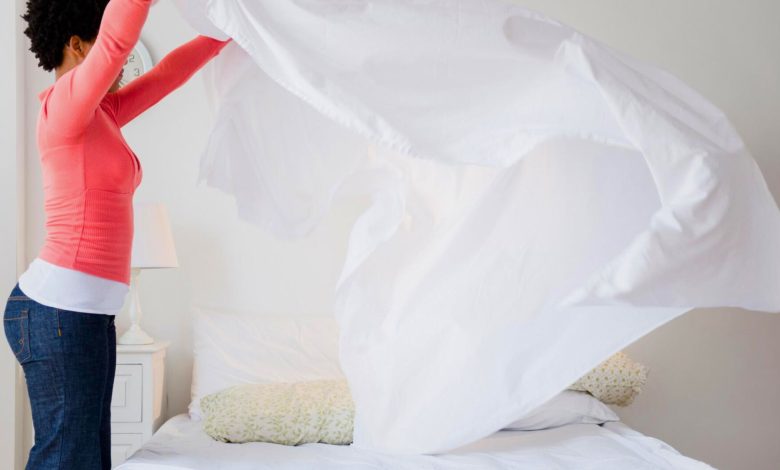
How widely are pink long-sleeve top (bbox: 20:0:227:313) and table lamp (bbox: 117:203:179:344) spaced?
3.62 feet

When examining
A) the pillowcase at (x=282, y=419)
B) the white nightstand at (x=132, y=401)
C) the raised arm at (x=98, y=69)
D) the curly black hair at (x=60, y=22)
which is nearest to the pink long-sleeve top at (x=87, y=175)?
the raised arm at (x=98, y=69)

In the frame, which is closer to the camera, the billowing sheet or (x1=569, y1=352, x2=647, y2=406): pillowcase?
the billowing sheet

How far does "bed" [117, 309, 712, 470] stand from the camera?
225 centimetres

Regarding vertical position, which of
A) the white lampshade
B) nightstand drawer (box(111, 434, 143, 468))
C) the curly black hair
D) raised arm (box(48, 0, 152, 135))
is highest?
the curly black hair

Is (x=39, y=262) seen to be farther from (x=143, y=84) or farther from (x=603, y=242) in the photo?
(x=603, y=242)

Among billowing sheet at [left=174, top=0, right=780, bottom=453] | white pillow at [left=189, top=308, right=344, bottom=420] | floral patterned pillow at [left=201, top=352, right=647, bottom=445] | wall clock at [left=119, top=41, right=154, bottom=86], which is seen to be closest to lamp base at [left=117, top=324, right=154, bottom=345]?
white pillow at [left=189, top=308, right=344, bottom=420]

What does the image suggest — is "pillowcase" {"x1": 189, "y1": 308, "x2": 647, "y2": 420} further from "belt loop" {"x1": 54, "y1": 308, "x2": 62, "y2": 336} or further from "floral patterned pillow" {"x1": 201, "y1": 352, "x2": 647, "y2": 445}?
"belt loop" {"x1": 54, "y1": 308, "x2": 62, "y2": 336}

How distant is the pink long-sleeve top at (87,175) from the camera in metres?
1.72

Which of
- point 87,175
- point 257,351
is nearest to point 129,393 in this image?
point 257,351

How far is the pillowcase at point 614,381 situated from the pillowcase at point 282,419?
807 mm

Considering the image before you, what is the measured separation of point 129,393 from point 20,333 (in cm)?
128

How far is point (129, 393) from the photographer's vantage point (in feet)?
9.93

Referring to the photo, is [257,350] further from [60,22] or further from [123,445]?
[60,22]

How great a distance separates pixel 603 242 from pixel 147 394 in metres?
1.76
